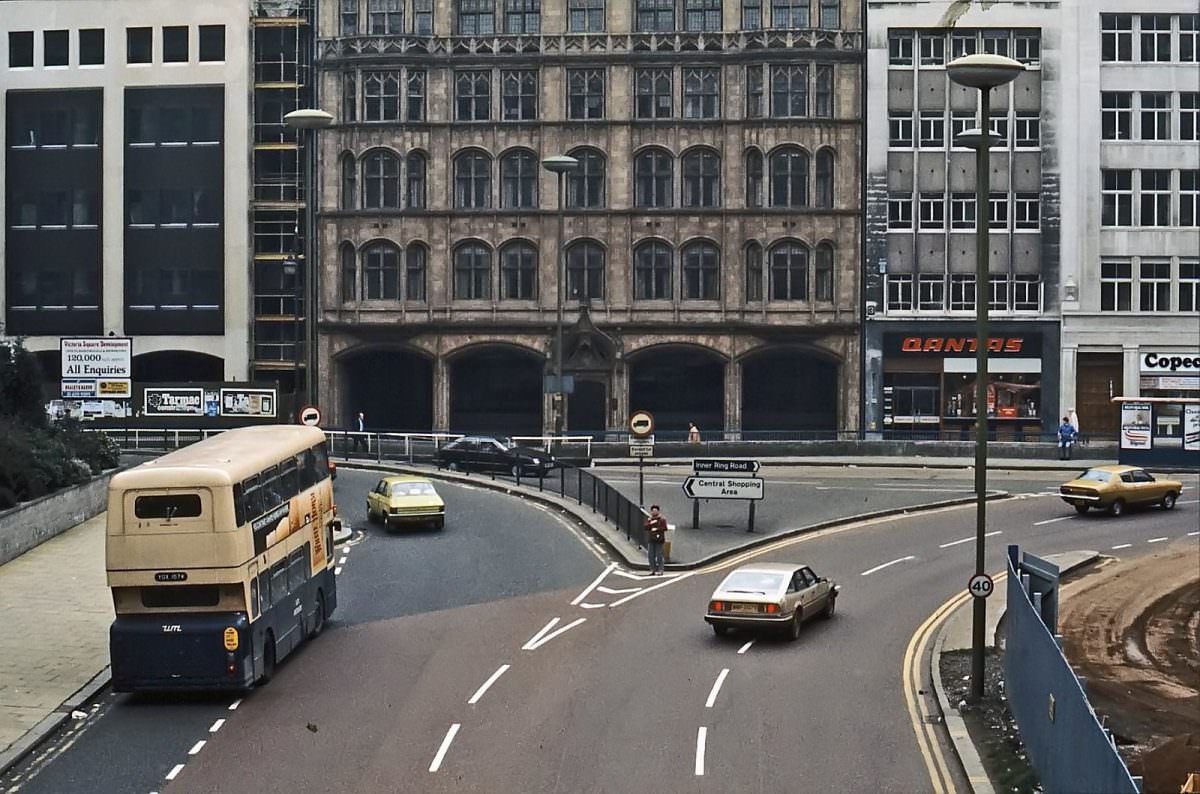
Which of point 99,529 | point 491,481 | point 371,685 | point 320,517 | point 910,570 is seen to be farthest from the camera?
point 491,481

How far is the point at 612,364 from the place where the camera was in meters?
74.6

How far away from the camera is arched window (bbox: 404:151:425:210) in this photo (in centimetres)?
7531

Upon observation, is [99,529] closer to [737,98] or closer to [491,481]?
[491,481]

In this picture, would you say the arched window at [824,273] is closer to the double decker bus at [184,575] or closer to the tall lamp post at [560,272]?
the tall lamp post at [560,272]

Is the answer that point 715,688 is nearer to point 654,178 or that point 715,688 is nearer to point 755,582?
point 755,582

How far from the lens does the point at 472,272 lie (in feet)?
248

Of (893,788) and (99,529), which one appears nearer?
(893,788)

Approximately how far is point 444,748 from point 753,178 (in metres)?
53.0

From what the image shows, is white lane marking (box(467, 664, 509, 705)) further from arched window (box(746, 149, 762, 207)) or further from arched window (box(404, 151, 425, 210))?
arched window (box(404, 151, 425, 210))

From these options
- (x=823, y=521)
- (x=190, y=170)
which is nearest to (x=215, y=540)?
(x=823, y=521)

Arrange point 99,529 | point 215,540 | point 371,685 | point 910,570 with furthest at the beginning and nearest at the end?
point 99,529
point 910,570
point 371,685
point 215,540

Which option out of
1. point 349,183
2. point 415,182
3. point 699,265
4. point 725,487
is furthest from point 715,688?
point 349,183

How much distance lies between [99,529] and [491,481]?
13971 mm

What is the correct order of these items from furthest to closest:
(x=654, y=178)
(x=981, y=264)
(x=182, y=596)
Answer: (x=654, y=178) → (x=981, y=264) → (x=182, y=596)
